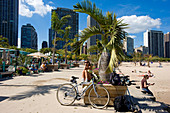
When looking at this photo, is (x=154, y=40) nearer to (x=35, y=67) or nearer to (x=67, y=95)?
(x=35, y=67)

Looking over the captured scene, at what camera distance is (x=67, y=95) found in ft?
14.1

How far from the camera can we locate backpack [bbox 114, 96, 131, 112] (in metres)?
3.70

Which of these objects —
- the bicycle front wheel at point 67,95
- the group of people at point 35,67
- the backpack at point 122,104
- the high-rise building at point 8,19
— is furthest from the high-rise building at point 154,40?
the bicycle front wheel at point 67,95

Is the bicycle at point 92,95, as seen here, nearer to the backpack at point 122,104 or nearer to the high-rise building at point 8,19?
the backpack at point 122,104

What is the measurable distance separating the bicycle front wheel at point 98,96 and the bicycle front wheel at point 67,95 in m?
0.62

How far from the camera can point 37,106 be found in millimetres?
4129

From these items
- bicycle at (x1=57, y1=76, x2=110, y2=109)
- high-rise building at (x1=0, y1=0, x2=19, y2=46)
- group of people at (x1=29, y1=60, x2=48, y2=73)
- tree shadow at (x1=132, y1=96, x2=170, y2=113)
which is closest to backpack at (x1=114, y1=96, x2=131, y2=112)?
bicycle at (x1=57, y1=76, x2=110, y2=109)

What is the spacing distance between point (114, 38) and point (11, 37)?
145 m

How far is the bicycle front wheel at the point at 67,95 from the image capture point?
4254mm

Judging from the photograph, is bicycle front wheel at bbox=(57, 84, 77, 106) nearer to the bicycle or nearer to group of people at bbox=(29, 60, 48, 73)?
the bicycle

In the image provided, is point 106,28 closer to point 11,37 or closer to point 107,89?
point 107,89

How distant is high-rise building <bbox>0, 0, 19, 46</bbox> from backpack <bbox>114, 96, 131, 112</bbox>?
439 feet

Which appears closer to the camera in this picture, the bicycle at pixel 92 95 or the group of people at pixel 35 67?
the bicycle at pixel 92 95

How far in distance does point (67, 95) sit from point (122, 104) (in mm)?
1921
